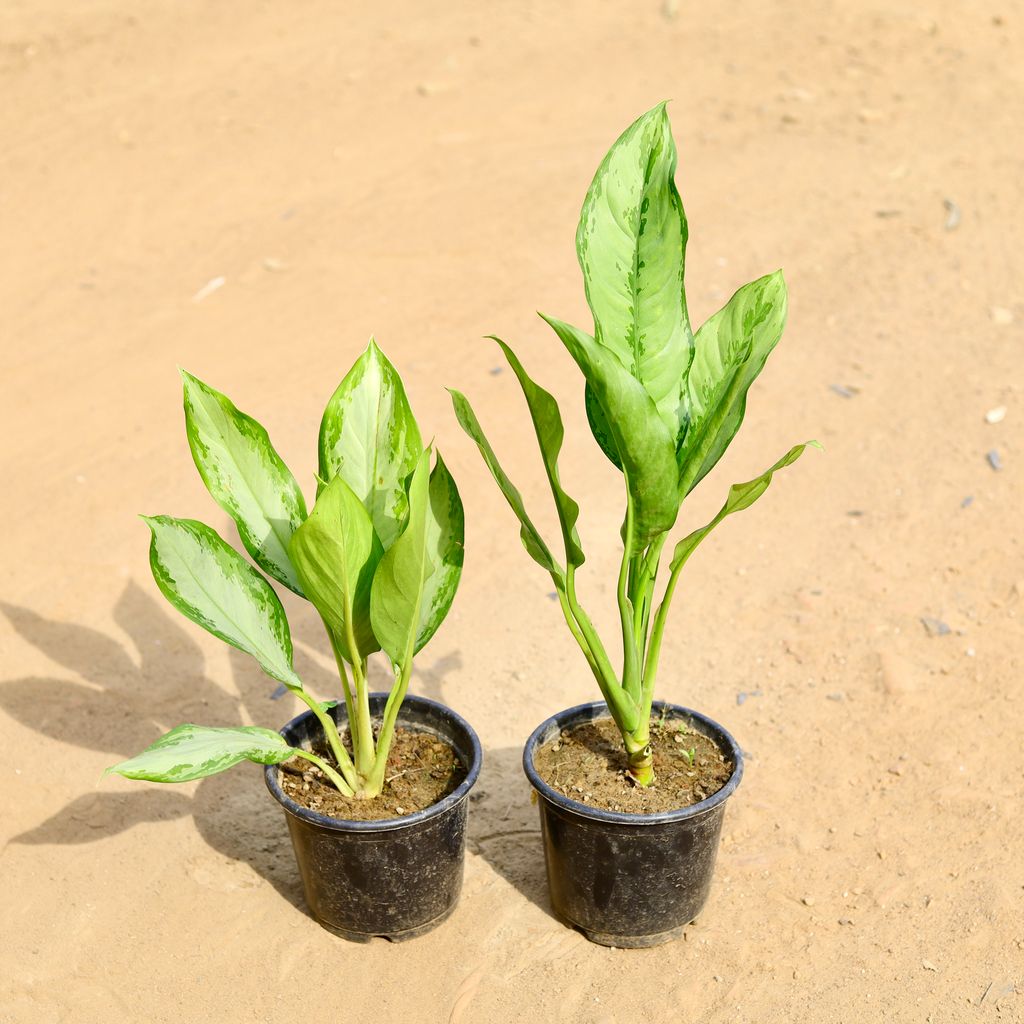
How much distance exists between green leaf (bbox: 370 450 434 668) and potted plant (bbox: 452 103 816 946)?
124 millimetres

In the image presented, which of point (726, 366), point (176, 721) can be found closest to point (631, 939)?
point (726, 366)

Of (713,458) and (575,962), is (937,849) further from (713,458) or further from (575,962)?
(713,458)

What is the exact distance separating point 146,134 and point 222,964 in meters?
4.30

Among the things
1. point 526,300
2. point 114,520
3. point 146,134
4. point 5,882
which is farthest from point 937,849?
point 146,134

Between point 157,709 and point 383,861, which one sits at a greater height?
point 383,861

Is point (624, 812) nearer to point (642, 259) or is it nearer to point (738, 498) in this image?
point (738, 498)

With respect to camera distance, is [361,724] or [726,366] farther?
[361,724]

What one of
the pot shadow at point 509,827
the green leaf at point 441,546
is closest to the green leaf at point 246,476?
the green leaf at point 441,546

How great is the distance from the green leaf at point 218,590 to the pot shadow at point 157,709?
21.7 inches

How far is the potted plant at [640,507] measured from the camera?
1.85m

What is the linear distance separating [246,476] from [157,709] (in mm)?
1002

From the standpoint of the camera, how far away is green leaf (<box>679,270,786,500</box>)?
6.06 ft

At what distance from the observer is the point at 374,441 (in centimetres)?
206

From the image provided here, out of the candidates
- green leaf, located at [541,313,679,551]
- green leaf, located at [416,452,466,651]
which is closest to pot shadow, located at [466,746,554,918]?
green leaf, located at [416,452,466,651]
